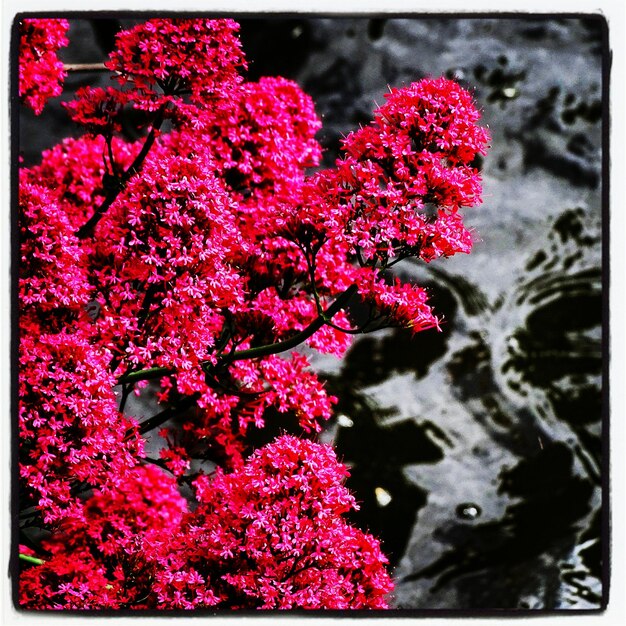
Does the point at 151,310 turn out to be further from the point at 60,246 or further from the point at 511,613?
the point at 511,613

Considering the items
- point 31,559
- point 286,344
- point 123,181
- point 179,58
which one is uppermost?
point 179,58

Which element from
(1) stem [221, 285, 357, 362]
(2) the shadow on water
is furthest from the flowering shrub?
(2) the shadow on water

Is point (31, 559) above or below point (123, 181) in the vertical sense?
below

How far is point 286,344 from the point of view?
5.22 ft

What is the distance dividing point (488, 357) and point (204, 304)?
1.97 feet

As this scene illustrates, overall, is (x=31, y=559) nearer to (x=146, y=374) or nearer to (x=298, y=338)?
→ (x=146, y=374)

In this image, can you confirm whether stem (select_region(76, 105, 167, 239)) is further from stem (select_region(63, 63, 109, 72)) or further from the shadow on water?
the shadow on water

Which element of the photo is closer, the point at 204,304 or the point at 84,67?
the point at 204,304

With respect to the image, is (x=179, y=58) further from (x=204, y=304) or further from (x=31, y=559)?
(x=31, y=559)

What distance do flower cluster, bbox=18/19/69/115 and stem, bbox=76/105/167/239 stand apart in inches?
8.8

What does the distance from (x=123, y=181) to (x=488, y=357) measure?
0.83 meters

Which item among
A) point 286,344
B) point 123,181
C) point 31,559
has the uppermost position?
point 123,181

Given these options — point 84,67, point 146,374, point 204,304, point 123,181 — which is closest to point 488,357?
point 204,304

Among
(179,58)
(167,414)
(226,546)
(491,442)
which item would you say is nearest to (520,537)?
(491,442)
